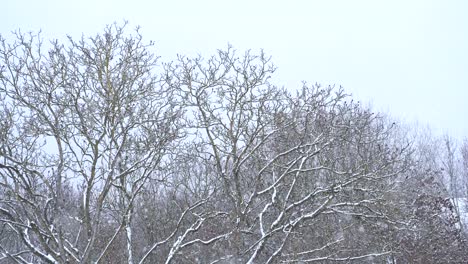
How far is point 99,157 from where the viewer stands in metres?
8.55

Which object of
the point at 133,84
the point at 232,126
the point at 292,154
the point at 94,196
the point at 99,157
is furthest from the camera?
the point at 292,154

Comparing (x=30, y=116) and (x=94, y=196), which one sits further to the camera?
(x=94, y=196)

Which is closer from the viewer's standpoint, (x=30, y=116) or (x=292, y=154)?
(x=30, y=116)

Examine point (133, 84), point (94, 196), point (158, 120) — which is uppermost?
point (133, 84)

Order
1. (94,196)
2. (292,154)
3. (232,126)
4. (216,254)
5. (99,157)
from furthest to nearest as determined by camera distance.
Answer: (292,154) → (232,126) → (216,254) → (94,196) → (99,157)

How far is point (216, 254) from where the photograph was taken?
11133 mm

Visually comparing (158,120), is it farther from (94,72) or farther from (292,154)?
(292,154)

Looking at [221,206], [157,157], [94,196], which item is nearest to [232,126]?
[221,206]

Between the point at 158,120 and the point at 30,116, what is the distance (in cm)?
238

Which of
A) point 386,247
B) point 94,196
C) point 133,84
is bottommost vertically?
point 386,247

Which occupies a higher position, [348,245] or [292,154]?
[292,154]

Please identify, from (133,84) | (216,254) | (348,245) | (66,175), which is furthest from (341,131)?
(66,175)

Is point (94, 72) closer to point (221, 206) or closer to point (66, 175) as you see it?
point (66, 175)

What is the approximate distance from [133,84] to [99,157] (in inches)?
62.6
